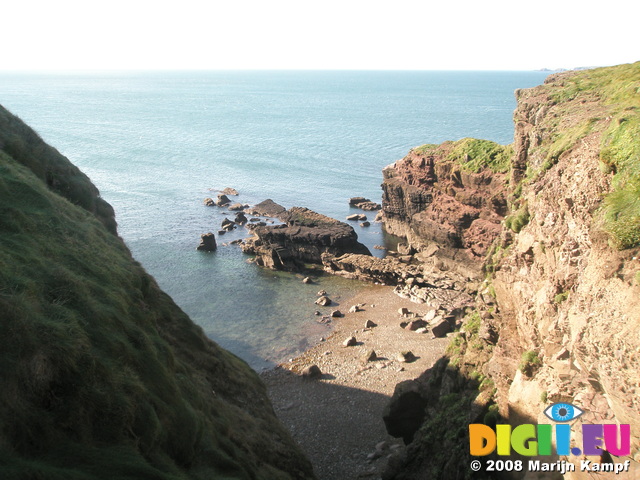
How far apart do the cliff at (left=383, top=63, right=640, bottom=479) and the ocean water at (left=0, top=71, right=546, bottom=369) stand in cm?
2041

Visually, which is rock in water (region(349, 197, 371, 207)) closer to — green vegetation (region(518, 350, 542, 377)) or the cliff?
the cliff

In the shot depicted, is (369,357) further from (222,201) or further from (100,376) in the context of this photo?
(222,201)

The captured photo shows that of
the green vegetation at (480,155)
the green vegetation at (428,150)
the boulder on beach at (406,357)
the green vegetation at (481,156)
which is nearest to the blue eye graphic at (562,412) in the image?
the boulder on beach at (406,357)

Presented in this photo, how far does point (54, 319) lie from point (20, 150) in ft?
49.7

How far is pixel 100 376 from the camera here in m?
12.6

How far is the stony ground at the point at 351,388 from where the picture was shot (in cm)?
2580

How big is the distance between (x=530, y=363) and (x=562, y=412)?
264cm

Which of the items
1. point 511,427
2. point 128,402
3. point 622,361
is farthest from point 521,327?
point 128,402

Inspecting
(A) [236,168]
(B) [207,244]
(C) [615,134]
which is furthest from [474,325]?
(A) [236,168]

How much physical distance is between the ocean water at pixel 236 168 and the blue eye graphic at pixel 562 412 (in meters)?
26.3

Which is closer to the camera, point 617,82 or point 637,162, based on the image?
point 637,162

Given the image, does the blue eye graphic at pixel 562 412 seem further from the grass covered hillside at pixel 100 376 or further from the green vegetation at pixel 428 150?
the green vegetation at pixel 428 150

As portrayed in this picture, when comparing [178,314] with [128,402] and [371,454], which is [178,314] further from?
[371,454]

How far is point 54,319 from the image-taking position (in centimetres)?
1312
